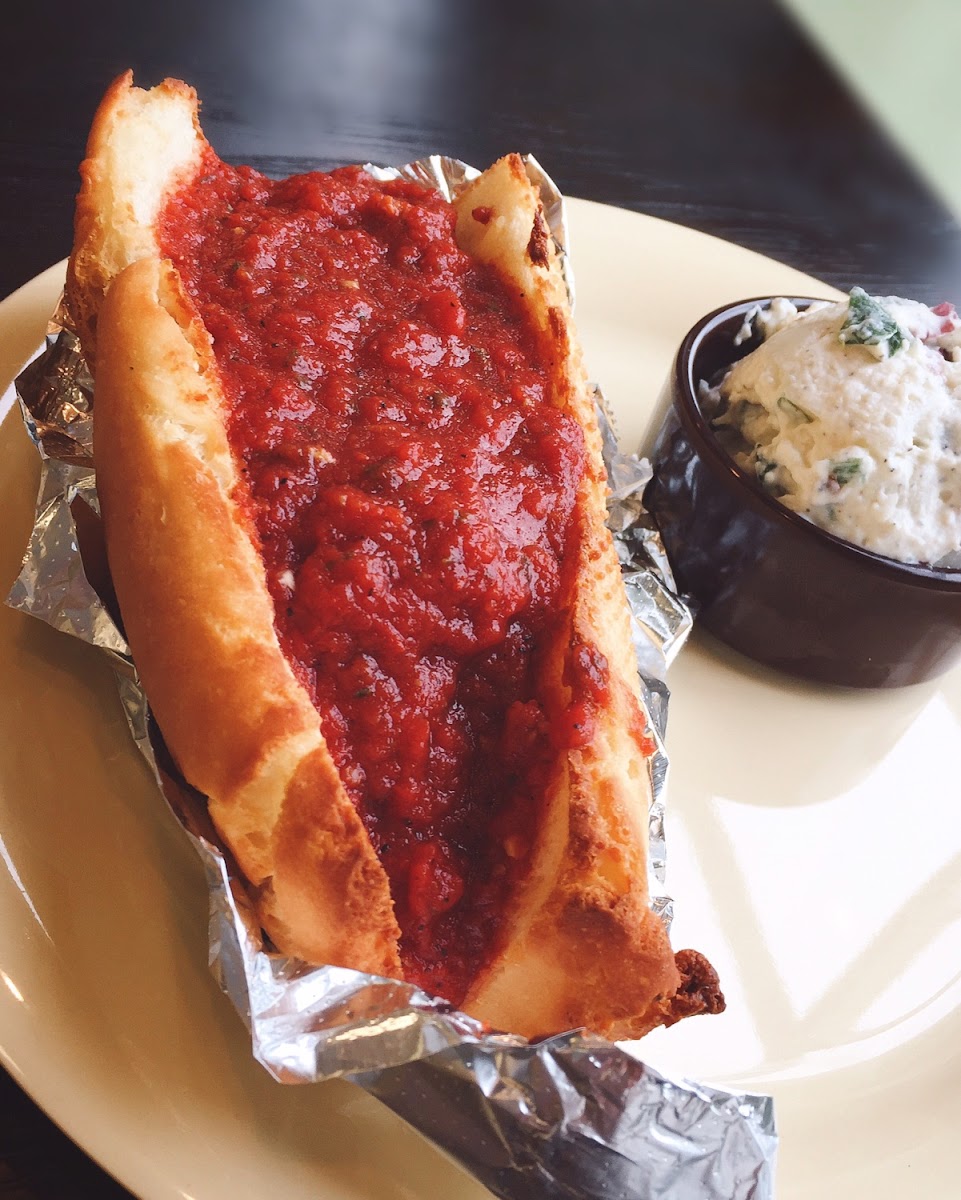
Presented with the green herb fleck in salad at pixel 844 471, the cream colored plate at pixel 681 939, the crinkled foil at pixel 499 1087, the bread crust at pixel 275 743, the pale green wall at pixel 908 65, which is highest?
the pale green wall at pixel 908 65

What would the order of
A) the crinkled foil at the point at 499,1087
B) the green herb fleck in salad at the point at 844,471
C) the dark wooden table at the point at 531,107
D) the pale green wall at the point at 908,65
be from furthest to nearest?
1. the pale green wall at the point at 908,65
2. the dark wooden table at the point at 531,107
3. the green herb fleck in salad at the point at 844,471
4. the crinkled foil at the point at 499,1087

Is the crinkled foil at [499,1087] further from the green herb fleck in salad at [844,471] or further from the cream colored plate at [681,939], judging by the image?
the green herb fleck in salad at [844,471]

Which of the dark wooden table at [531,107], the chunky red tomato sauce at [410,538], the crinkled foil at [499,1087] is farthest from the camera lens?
the dark wooden table at [531,107]

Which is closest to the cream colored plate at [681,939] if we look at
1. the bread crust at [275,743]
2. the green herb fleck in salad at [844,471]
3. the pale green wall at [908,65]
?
the bread crust at [275,743]

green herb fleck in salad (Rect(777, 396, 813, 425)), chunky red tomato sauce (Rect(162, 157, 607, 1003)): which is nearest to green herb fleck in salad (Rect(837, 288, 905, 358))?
green herb fleck in salad (Rect(777, 396, 813, 425))

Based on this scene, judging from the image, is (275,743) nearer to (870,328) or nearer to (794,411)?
(794,411)

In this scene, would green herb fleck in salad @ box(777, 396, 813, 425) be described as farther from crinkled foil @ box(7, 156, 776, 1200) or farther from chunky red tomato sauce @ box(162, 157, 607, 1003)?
crinkled foil @ box(7, 156, 776, 1200)
